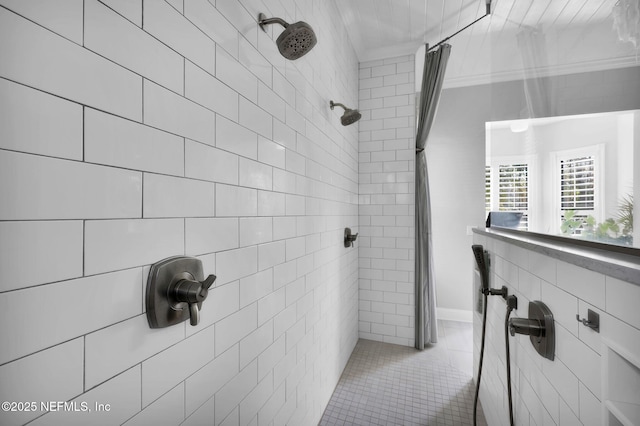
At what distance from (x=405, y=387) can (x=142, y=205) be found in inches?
76.4

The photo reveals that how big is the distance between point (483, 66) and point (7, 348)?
2.92 metres

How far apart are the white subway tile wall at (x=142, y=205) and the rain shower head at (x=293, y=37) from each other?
0.20ft

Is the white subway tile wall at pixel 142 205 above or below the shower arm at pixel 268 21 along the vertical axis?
below

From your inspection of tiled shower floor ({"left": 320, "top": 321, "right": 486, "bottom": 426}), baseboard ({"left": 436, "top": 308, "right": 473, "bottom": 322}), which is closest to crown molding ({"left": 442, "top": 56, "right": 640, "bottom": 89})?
tiled shower floor ({"left": 320, "top": 321, "right": 486, "bottom": 426})

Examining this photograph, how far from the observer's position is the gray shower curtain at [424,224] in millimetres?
2238

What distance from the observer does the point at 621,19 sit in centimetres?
Answer: 60

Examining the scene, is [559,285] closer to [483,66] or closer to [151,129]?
[151,129]

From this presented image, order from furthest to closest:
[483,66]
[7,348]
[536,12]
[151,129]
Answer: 1. [483,66]
2. [536,12]
3. [151,129]
4. [7,348]

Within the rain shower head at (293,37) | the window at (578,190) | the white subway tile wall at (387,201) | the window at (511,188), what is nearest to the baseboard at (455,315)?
the white subway tile wall at (387,201)

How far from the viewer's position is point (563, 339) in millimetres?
742

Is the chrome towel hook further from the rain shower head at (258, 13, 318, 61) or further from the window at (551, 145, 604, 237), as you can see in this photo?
the rain shower head at (258, 13, 318, 61)

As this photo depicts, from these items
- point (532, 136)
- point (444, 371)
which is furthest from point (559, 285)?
point (444, 371)

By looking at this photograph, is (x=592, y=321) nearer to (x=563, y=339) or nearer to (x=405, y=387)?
(x=563, y=339)

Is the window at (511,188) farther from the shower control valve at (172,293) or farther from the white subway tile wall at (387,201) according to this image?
the shower control valve at (172,293)
